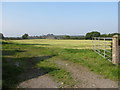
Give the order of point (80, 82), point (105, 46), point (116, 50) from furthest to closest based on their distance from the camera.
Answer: point (105, 46) → point (116, 50) → point (80, 82)

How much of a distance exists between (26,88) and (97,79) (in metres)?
2.34

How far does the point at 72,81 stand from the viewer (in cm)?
405

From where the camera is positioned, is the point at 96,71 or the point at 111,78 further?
A: the point at 96,71

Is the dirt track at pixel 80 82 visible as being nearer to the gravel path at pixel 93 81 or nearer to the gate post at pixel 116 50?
the gravel path at pixel 93 81

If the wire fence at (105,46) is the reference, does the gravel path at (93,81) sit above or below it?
below

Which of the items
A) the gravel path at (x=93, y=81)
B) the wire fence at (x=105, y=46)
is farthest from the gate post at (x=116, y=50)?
the gravel path at (x=93, y=81)

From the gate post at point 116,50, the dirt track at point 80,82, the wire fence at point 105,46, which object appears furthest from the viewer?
the wire fence at point 105,46

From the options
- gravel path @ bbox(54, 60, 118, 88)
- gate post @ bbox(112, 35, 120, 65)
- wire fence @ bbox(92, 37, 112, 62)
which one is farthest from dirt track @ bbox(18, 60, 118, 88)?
wire fence @ bbox(92, 37, 112, 62)

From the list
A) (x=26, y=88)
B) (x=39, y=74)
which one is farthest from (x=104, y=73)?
(x=26, y=88)

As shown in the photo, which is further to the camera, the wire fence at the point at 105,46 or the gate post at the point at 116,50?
the wire fence at the point at 105,46

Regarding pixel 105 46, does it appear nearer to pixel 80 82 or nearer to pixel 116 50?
pixel 116 50

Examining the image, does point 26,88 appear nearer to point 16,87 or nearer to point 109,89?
point 16,87

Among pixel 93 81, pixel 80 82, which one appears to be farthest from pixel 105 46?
pixel 80 82

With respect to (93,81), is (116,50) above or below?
above
